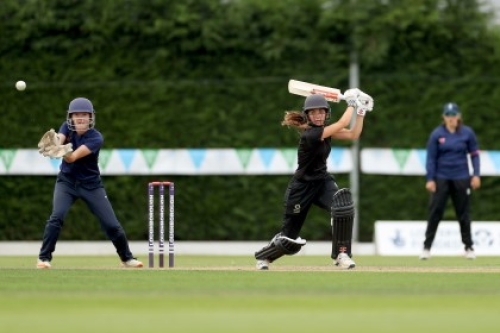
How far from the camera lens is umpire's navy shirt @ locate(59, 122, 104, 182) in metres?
13.7

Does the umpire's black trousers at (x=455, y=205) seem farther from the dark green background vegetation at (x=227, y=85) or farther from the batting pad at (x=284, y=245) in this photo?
the batting pad at (x=284, y=245)

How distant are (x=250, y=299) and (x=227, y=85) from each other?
10.8m

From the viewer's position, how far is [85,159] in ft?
45.5

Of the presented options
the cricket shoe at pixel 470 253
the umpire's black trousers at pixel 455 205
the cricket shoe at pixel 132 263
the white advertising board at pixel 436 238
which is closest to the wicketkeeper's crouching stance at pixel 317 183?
the cricket shoe at pixel 132 263

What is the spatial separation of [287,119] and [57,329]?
573 centimetres

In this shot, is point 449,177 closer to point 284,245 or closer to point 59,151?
point 284,245

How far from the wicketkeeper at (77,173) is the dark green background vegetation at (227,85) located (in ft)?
21.2

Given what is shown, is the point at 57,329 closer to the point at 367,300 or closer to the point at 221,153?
the point at 367,300

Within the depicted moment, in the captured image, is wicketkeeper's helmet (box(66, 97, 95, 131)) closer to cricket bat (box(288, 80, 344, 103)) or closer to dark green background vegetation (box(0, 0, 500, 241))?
cricket bat (box(288, 80, 344, 103))

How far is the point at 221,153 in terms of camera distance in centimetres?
2053

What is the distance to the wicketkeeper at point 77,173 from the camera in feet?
44.7

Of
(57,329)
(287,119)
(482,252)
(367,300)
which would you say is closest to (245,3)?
(482,252)

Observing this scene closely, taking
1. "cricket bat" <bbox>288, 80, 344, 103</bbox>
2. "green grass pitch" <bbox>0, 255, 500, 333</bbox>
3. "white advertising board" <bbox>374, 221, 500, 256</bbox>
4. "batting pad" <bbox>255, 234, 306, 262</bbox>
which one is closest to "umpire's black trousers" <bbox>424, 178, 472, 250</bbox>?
"white advertising board" <bbox>374, 221, 500, 256</bbox>

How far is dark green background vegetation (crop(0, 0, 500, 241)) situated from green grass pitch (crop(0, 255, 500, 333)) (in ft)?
21.0
